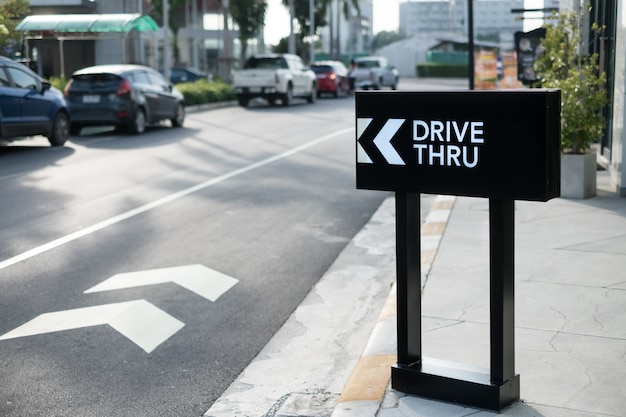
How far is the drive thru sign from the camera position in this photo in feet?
15.0

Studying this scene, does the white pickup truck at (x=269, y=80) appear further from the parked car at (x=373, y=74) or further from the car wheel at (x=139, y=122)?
the car wheel at (x=139, y=122)

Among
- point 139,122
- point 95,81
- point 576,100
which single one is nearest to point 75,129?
point 95,81

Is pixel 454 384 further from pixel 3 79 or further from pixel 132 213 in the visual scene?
pixel 3 79

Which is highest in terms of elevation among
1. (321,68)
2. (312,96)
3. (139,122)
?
(321,68)

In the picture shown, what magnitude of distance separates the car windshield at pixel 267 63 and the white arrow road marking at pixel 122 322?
27.6 m

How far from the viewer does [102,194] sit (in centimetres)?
1306

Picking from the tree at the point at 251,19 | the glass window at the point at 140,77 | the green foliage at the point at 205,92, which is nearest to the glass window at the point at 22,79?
the glass window at the point at 140,77

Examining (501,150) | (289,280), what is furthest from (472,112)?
(289,280)

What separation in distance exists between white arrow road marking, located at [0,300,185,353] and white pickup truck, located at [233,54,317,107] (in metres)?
26.5

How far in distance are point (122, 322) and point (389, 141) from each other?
289 cm

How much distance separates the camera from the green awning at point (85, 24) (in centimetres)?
→ 3117

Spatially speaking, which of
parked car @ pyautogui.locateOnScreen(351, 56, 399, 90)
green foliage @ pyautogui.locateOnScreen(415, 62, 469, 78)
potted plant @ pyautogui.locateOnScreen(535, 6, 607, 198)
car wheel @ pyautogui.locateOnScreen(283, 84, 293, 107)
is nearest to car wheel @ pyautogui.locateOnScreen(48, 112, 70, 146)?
potted plant @ pyautogui.locateOnScreen(535, 6, 607, 198)

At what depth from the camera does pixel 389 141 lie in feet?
16.3

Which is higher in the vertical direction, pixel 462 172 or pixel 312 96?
pixel 462 172
